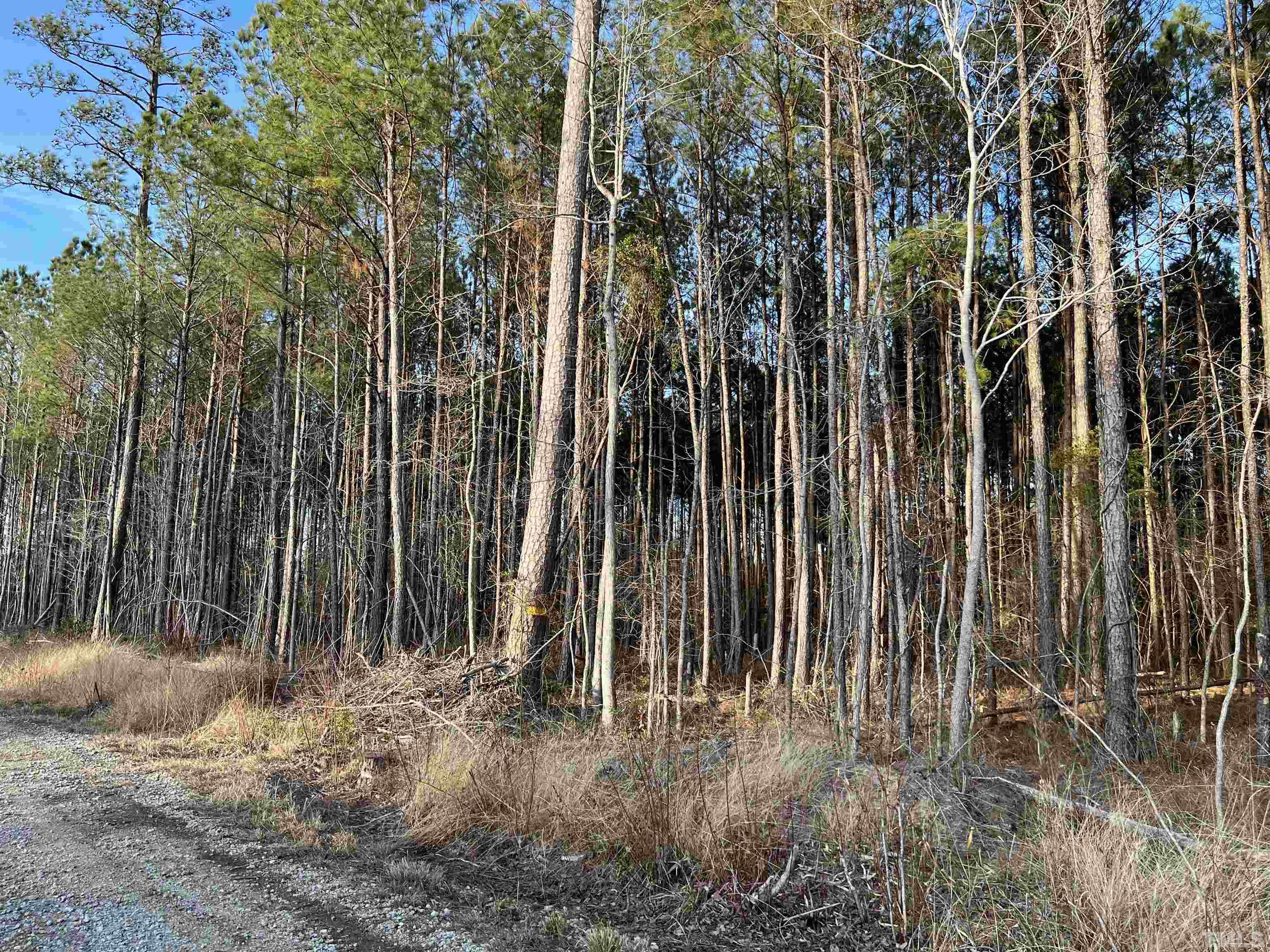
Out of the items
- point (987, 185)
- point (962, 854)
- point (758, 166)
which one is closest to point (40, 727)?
point (962, 854)

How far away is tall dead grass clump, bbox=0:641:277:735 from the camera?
728cm

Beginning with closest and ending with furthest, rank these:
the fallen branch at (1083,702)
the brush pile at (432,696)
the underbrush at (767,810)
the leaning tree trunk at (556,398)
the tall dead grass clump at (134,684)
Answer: the underbrush at (767,810), the brush pile at (432,696), the leaning tree trunk at (556,398), the tall dead grass clump at (134,684), the fallen branch at (1083,702)

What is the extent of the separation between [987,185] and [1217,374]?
9794mm

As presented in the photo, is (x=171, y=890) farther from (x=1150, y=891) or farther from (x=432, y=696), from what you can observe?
(x=1150, y=891)

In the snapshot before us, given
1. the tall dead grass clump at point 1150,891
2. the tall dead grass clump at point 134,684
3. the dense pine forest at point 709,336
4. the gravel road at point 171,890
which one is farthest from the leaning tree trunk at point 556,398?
the tall dead grass clump at point 1150,891

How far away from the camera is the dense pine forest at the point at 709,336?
6832 millimetres

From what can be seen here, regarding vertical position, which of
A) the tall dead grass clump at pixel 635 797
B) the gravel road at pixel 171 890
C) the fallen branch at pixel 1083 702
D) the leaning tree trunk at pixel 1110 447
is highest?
the leaning tree trunk at pixel 1110 447

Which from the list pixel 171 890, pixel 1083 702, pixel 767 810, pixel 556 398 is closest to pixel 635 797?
pixel 767 810

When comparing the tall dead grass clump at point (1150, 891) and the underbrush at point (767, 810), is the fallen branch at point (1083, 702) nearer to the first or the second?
the underbrush at point (767, 810)

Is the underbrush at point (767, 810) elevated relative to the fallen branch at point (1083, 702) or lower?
elevated

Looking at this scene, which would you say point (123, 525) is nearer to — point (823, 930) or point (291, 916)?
point (291, 916)

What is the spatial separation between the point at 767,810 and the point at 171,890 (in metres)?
2.83

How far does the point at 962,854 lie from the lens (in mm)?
3238

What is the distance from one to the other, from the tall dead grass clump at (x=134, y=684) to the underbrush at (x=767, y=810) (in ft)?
0.85
